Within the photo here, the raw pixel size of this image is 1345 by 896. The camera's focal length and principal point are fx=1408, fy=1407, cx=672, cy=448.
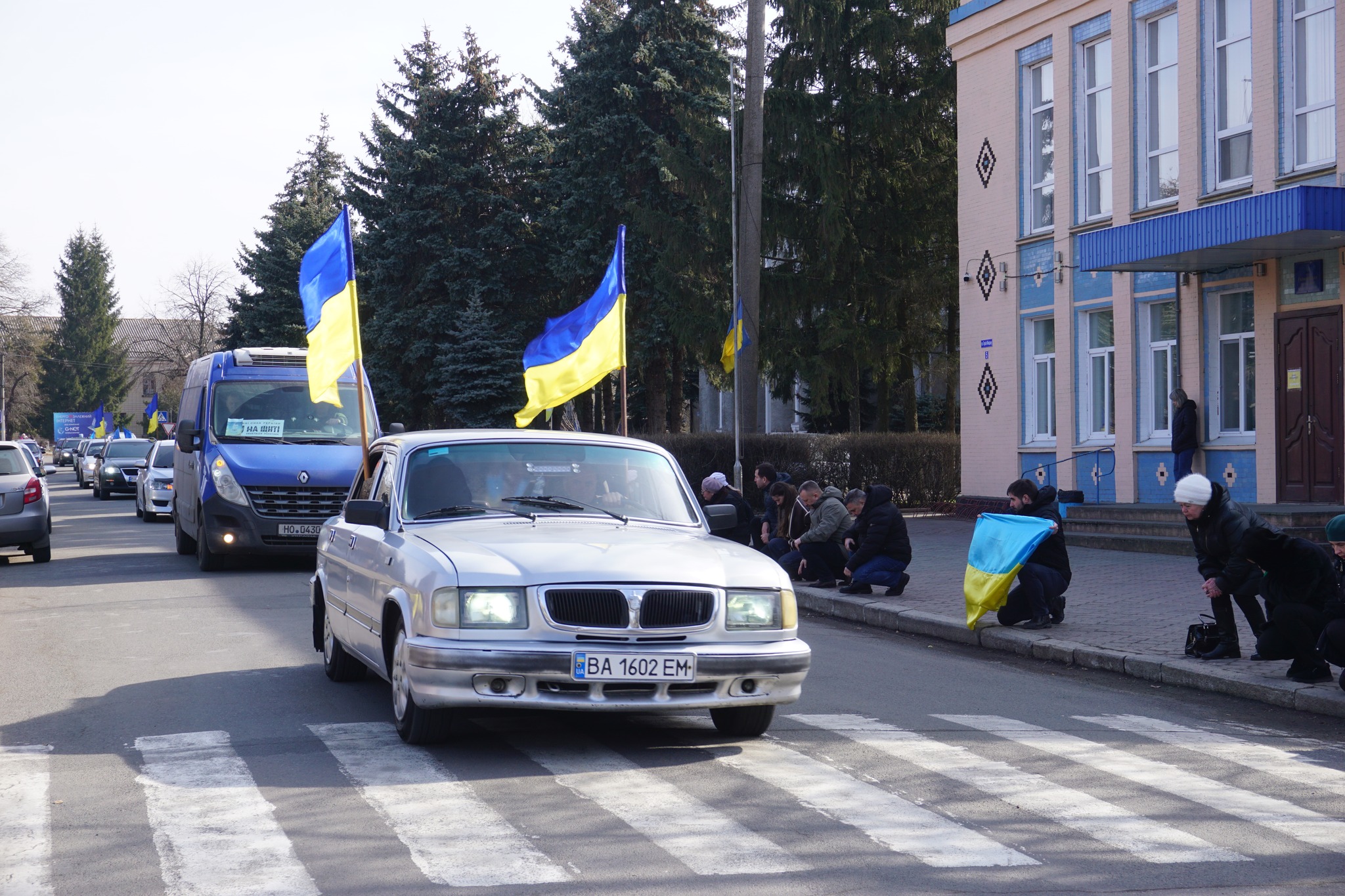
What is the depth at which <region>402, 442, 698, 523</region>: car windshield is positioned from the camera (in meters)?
7.77

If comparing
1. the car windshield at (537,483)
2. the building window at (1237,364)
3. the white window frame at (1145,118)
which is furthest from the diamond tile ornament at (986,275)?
the car windshield at (537,483)

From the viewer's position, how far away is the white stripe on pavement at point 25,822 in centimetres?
475

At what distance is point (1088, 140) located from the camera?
2397 centimetres

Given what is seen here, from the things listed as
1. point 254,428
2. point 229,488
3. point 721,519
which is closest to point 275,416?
point 254,428

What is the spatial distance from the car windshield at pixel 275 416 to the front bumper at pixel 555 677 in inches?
456

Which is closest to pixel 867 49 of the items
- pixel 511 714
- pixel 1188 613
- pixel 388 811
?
pixel 1188 613

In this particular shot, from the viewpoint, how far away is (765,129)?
31859 mm

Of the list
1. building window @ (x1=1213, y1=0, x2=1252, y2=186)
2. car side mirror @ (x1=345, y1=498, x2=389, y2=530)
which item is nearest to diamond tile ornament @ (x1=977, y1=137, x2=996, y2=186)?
building window @ (x1=1213, y1=0, x2=1252, y2=186)

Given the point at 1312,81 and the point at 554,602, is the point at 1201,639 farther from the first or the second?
the point at 1312,81

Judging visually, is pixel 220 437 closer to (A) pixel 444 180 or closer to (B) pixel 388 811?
(B) pixel 388 811

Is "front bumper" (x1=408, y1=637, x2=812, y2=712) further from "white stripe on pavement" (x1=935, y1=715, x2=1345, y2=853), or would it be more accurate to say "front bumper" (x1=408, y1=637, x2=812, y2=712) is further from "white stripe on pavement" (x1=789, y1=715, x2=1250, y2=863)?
"white stripe on pavement" (x1=935, y1=715, x2=1345, y2=853)

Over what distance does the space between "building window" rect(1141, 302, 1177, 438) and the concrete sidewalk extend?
401cm

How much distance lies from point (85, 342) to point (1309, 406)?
119515mm

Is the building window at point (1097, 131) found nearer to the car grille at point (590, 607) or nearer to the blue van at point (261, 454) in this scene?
the blue van at point (261, 454)
